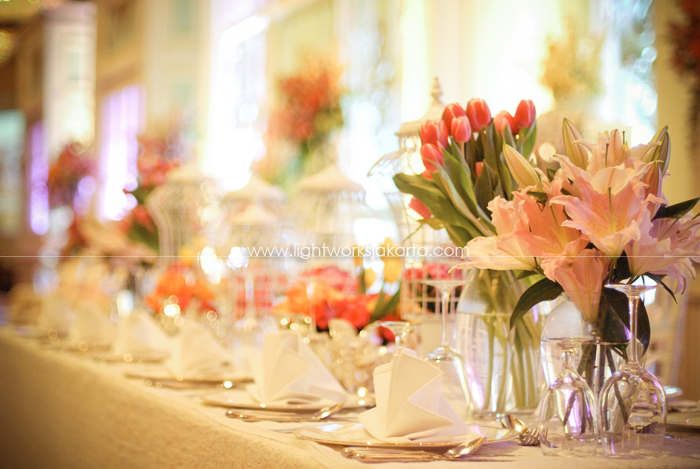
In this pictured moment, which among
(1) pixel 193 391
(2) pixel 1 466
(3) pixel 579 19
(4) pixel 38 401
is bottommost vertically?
(2) pixel 1 466

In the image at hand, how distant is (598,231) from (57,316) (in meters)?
2.28

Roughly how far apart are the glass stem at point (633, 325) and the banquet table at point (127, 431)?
0.34ft

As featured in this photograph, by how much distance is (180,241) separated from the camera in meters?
2.41

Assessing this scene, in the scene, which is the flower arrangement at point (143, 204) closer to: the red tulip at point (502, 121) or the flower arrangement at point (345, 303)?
the flower arrangement at point (345, 303)

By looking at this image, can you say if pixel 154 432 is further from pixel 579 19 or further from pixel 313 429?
pixel 579 19

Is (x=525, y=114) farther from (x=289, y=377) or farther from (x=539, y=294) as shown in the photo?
(x=289, y=377)

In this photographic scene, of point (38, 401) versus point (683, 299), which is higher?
point (683, 299)

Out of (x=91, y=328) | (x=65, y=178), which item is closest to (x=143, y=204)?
(x=91, y=328)

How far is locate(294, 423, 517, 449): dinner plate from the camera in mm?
774

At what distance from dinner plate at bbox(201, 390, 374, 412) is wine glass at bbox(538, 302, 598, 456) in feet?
1.30

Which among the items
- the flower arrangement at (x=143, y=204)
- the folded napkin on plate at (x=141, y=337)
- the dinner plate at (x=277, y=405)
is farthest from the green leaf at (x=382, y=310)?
the flower arrangement at (x=143, y=204)

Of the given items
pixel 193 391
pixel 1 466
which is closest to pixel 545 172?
pixel 193 391

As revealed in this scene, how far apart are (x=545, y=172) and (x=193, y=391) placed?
2.54 feet

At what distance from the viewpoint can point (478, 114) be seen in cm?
100
